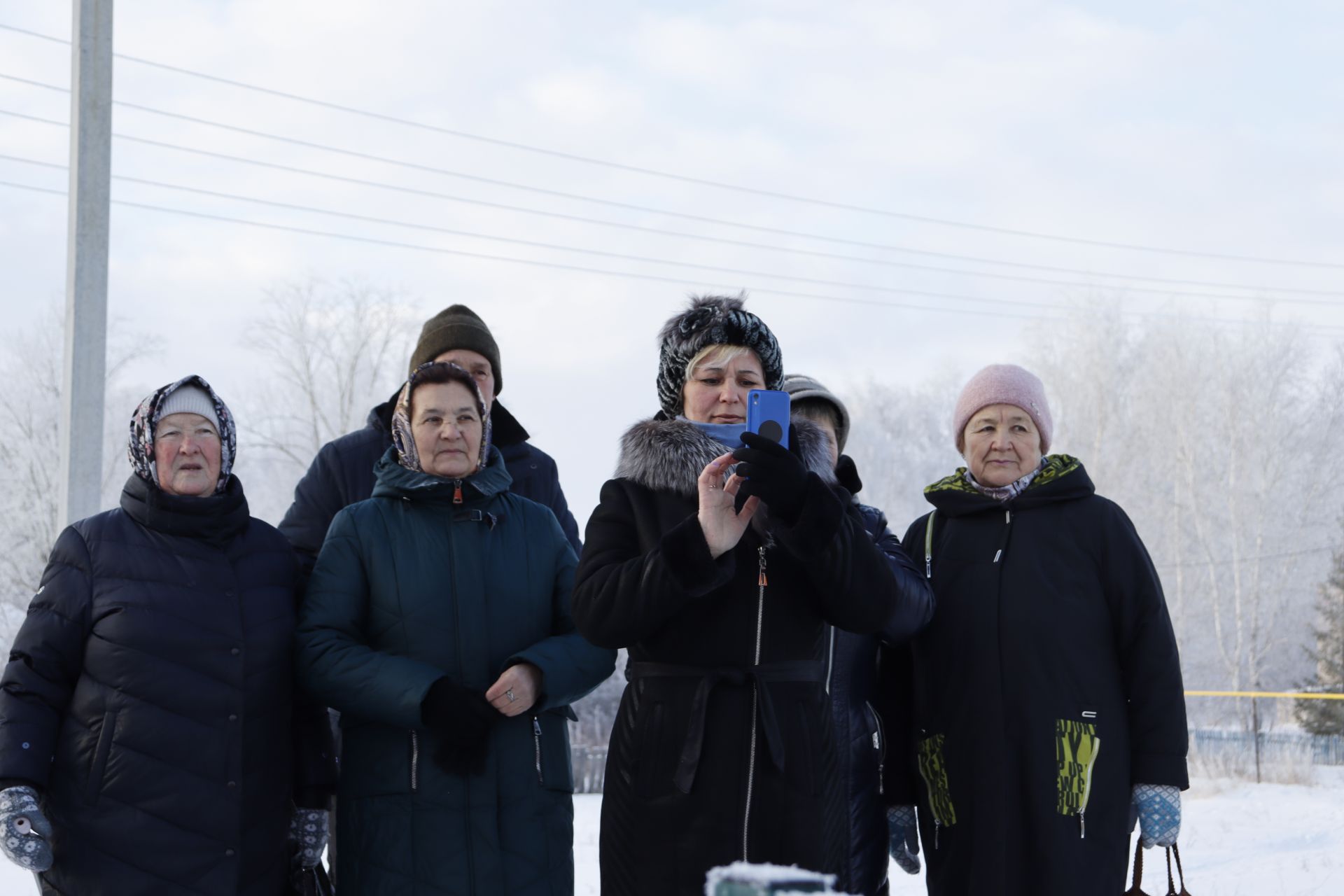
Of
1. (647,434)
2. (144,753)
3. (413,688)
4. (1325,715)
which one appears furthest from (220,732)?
(1325,715)

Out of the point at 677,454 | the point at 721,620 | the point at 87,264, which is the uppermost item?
the point at 87,264

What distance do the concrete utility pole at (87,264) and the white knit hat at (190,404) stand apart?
230 cm

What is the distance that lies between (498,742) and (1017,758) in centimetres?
128

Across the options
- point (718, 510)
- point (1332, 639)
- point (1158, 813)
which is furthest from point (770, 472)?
point (1332, 639)

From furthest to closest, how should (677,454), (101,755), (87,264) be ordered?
(87,264), (101,755), (677,454)

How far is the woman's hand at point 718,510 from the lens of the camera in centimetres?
228

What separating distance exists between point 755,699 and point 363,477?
1814 mm

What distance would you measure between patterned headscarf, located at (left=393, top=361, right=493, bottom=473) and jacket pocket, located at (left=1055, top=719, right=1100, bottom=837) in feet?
5.32

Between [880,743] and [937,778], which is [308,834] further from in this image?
[937,778]

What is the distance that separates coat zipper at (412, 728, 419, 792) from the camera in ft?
9.34

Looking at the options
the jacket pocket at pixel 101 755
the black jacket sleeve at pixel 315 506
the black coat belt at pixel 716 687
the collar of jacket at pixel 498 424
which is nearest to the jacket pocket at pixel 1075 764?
the black coat belt at pixel 716 687

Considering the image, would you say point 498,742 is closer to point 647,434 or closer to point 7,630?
point 647,434

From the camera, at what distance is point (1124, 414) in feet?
91.2

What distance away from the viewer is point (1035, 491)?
10.4 ft
